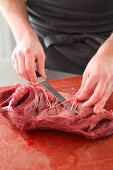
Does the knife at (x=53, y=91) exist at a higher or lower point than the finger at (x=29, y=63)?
lower

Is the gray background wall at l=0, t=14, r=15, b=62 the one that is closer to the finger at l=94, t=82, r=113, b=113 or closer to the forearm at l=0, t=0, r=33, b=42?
the forearm at l=0, t=0, r=33, b=42

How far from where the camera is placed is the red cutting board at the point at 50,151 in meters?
1.47

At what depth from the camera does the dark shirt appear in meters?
2.32

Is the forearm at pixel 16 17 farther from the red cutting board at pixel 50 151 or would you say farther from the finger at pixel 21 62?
the red cutting board at pixel 50 151

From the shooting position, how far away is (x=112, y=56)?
5.55ft

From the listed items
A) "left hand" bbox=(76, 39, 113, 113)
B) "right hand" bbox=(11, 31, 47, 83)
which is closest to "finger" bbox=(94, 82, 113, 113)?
"left hand" bbox=(76, 39, 113, 113)

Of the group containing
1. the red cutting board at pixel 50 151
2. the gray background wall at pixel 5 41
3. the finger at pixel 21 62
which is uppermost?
the finger at pixel 21 62

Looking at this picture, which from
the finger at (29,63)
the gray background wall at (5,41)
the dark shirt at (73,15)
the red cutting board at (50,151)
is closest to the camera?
the red cutting board at (50,151)

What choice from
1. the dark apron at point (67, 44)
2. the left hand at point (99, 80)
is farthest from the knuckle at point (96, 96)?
the dark apron at point (67, 44)

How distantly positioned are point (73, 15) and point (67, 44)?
31 centimetres

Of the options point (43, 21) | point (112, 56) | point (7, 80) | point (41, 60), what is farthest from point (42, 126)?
point (43, 21)

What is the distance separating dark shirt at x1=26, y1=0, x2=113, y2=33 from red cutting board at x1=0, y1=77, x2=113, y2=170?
1213mm

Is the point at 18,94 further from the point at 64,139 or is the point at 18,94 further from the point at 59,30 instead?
the point at 59,30

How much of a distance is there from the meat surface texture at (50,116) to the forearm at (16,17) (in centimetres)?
48
